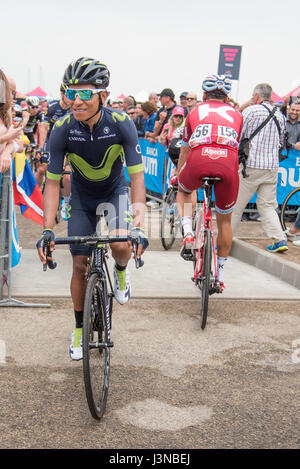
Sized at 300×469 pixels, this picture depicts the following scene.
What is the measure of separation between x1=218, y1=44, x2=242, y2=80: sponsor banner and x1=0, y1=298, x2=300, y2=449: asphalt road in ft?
47.6

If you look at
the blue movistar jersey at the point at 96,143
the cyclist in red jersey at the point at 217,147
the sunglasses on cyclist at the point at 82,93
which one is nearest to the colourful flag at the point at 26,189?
the cyclist in red jersey at the point at 217,147

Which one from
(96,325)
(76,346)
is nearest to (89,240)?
(96,325)

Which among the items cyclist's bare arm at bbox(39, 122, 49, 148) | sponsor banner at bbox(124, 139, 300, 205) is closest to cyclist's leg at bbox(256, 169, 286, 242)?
sponsor banner at bbox(124, 139, 300, 205)

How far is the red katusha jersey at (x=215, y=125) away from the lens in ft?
17.7

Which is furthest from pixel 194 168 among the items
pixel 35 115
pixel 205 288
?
pixel 35 115

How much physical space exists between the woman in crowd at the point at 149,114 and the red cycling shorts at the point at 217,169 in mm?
9561

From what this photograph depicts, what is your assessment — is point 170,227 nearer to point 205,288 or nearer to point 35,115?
point 205,288

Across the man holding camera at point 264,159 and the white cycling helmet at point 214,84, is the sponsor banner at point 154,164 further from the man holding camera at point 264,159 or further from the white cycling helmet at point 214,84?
the white cycling helmet at point 214,84

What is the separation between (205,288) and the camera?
5406mm

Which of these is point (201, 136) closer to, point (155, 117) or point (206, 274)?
point (206, 274)

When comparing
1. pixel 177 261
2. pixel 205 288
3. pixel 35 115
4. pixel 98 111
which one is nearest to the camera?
pixel 98 111

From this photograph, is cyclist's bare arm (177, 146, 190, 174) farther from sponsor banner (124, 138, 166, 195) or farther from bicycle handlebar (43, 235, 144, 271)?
sponsor banner (124, 138, 166, 195)

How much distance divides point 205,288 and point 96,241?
2168 mm

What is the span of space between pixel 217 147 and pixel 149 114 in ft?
33.4
